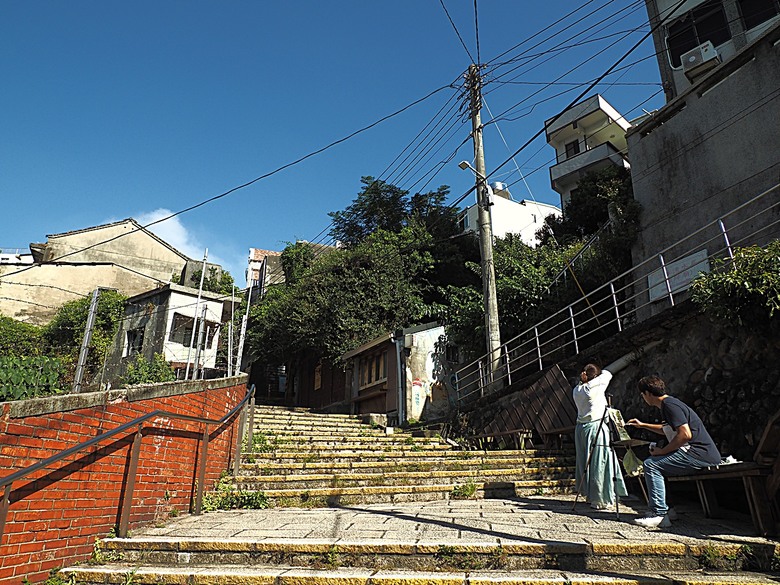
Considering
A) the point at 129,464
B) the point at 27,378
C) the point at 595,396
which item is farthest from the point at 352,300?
the point at 129,464

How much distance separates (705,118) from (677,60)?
7622 mm

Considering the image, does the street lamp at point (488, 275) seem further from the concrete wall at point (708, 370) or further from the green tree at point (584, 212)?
the green tree at point (584, 212)

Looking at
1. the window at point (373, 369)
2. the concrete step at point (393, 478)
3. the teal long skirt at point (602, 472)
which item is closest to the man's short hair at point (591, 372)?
the teal long skirt at point (602, 472)

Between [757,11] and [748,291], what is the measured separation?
48.7 feet

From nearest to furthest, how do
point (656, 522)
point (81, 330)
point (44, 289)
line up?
point (656, 522), point (81, 330), point (44, 289)

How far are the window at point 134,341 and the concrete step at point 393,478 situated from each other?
22.7 m

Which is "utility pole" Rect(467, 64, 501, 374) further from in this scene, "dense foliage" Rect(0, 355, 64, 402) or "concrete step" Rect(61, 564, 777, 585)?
"dense foliage" Rect(0, 355, 64, 402)

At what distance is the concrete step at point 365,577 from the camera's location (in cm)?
323

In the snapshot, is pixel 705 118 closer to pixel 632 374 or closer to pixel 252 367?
pixel 632 374

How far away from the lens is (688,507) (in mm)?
5500

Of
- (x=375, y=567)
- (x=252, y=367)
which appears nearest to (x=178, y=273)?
(x=252, y=367)

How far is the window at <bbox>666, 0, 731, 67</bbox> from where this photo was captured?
16.1 meters

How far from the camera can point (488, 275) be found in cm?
1246

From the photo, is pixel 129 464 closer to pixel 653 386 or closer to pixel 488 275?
pixel 653 386
